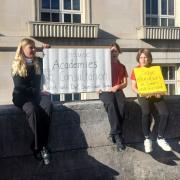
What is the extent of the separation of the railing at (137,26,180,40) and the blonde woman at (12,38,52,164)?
15443mm

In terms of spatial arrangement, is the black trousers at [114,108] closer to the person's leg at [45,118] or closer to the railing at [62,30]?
the person's leg at [45,118]

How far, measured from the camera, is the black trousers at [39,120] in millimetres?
6062

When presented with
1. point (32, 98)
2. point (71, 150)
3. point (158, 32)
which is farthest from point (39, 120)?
point (158, 32)

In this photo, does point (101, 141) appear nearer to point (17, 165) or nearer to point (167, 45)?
point (17, 165)

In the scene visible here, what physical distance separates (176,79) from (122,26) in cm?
402

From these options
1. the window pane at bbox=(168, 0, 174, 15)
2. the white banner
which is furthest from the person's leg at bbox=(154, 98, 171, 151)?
the window pane at bbox=(168, 0, 174, 15)

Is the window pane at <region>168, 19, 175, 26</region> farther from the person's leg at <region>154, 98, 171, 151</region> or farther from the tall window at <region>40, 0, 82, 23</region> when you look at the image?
the person's leg at <region>154, 98, 171, 151</region>

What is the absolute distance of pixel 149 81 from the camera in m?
7.14

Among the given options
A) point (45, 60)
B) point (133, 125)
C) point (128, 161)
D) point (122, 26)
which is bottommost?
point (128, 161)

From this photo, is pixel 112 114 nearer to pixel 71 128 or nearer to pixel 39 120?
pixel 71 128

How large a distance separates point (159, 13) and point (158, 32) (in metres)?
1.75

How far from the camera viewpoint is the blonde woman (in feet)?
20.0

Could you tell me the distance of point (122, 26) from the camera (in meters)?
21.6

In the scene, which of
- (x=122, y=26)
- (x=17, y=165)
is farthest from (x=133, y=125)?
(x=122, y=26)
